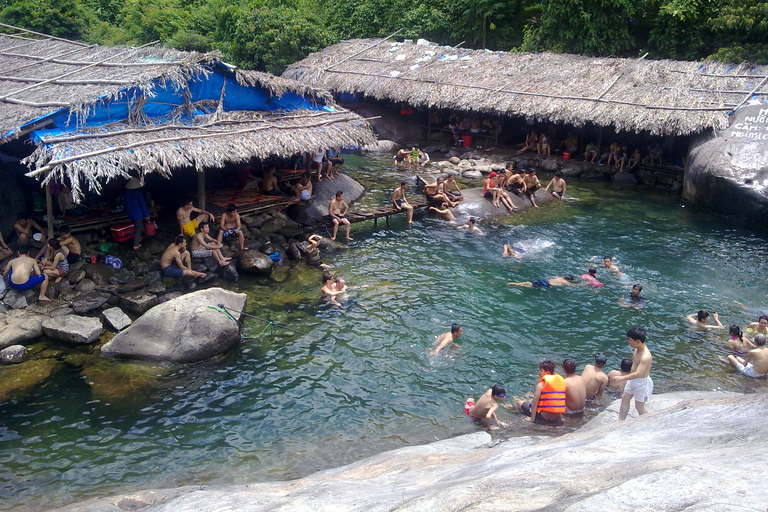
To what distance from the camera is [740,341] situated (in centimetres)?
1076

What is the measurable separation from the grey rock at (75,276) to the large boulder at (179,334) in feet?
7.79

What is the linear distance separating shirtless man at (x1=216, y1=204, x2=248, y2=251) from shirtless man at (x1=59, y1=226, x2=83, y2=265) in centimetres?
313

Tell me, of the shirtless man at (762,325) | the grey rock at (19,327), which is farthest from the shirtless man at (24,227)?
the shirtless man at (762,325)

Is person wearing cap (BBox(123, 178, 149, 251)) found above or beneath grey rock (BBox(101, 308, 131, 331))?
above

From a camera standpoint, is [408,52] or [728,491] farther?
[408,52]

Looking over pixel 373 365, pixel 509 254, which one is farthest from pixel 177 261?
pixel 509 254

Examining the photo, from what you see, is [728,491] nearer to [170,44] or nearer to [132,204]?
[132,204]

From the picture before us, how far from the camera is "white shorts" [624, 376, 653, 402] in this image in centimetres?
812

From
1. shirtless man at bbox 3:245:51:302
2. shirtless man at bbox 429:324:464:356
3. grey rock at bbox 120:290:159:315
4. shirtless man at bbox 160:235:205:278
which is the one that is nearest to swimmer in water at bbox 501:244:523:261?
shirtless man at bbox 429:324:464:356

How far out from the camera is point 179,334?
10.2 m

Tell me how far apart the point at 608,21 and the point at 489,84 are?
20.6ft

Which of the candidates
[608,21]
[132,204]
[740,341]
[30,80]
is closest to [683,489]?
[740,341]

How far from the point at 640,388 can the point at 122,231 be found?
435 inches

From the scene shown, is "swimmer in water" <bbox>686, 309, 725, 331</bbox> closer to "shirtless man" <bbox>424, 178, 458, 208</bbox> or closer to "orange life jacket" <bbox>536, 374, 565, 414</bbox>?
"orange life jacket" <bbox>536, 374, 565, 414</bbox>
